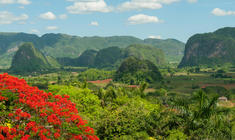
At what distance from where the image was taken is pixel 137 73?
133375mm

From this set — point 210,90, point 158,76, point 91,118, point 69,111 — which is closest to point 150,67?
point 158,76

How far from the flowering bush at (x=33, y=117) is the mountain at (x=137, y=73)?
105930 mm

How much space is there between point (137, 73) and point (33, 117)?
395ft

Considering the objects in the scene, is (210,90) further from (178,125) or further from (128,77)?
(178,125)

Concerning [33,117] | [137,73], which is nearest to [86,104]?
[33,117]

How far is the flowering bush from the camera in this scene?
12947 mm

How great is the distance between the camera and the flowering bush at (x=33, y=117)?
42.5ft

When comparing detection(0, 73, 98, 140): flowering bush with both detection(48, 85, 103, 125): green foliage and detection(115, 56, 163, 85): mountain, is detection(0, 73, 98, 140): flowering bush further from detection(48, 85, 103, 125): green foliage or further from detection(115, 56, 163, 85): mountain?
detection(115, 56, 163, 85): mountain

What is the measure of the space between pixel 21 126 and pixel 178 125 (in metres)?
13.1

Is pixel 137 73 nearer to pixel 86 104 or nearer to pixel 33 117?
pixel 86 104

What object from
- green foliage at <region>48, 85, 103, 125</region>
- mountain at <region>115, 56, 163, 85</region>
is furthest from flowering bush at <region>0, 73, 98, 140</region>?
mountain at <region>115, 56, 163, 85</region>

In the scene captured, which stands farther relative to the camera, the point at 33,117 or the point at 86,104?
the point at 86,104

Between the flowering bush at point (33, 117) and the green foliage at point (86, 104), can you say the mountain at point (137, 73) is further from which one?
the flowering bush at point (33, 117)

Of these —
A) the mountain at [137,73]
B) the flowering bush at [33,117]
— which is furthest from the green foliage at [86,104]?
the mountain at [137,73]
